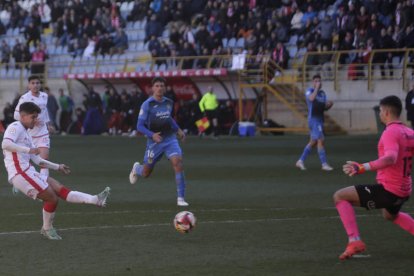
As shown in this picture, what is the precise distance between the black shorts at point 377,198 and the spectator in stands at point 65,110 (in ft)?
114

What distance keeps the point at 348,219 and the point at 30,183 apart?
3752 mm

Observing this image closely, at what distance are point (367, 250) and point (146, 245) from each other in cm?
233

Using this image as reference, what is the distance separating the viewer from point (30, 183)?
11312 mm

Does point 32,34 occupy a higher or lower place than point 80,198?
higher

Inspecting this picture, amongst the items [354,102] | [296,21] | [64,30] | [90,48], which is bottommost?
[354,102]

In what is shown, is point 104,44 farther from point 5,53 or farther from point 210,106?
point 210,106

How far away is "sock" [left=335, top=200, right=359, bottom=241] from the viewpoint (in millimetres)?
9586

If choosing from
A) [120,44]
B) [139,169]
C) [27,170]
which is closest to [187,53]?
[120,44]

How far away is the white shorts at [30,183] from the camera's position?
11.3 m

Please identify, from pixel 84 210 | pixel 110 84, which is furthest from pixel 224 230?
pixel 110 84

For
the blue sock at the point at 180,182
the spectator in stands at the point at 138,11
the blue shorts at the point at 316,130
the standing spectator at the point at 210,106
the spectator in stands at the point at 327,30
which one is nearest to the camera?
the blue sock at the point at 180,182

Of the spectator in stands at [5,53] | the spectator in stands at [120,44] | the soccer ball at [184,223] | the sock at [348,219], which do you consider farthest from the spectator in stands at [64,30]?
the sock at [348,219]

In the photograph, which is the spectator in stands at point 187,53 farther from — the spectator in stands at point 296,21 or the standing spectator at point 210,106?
the spectator in stands at point 296,21

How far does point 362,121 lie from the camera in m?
36.3
